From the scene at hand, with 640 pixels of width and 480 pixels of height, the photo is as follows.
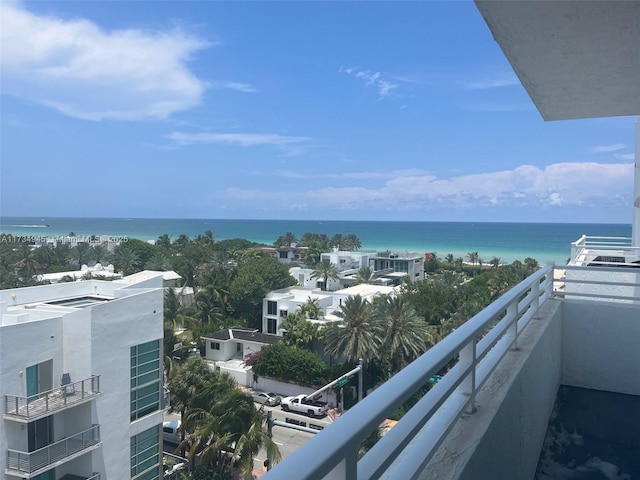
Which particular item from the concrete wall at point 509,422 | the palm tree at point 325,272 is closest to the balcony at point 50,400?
the concrete wall at point 509,422

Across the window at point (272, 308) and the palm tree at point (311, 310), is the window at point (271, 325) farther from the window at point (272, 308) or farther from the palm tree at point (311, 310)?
the palm tree at point (311, 310)

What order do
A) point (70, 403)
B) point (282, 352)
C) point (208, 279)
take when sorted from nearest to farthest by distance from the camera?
point (70, 403), point (282, 352), point (208, 279)

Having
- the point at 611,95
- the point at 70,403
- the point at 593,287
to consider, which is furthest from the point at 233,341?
the point at 611,95

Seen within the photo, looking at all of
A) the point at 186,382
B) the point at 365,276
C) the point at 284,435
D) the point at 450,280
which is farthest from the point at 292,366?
the point at 365,276

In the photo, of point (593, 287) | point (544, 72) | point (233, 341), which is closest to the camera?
point (544, 72)

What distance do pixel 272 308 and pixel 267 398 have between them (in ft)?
34.9

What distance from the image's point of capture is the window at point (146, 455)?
43.3 ft

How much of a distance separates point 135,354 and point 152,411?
207 cm

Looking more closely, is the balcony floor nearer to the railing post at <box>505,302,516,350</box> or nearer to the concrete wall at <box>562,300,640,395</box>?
the concrete wall at <box>562,300,640,395</box>

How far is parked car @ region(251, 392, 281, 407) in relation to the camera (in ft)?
78.0

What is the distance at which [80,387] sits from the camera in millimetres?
11273

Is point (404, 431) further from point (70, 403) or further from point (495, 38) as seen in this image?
point (70, 403)

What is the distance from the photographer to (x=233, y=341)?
97.5 ft

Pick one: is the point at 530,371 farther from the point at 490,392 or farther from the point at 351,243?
the point at 351,243
